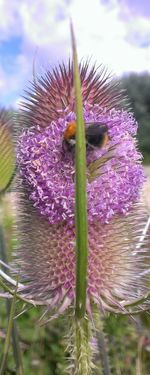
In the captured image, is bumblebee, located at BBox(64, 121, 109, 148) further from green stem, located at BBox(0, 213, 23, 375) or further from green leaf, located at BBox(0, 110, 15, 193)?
green stem, located at BBox(0, 213, 23, 375)

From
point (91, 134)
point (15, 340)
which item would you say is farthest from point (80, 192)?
point (15, 340)

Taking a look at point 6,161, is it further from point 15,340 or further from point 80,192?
point 80,192

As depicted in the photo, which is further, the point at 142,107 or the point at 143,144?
the point at 142,107

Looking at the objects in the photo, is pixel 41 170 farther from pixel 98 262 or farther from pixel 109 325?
pixel 109 325

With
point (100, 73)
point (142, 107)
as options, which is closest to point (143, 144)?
point (142, 107)

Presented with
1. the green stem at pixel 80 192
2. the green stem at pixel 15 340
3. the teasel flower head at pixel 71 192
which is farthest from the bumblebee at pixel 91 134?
the green stem at pixel 15 340

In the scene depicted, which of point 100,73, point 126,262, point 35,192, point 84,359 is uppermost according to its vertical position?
point 100,73

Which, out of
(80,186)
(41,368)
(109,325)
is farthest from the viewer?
(109,325)

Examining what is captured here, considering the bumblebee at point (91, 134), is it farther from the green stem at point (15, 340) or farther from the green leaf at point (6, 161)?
the green stem at point (15, 340)
